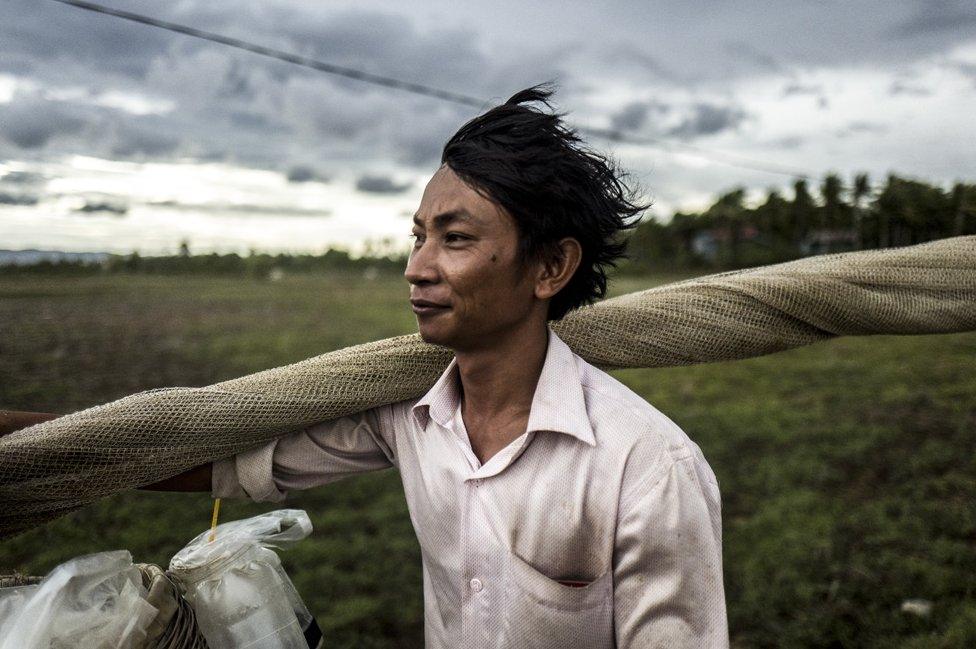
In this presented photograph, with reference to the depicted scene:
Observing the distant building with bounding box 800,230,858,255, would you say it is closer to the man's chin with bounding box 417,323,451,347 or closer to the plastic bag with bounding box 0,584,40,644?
the man's chin with bounding box 417,323,451,347

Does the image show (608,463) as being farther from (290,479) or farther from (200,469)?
(200,469)

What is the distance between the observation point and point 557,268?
1494 mm

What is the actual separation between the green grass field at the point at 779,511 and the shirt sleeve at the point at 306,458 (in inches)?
65.9

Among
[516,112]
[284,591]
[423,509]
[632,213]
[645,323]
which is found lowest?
[284,591]

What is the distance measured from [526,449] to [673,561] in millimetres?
333

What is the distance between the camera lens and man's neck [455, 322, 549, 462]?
144 cm

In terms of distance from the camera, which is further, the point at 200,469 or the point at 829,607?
the point at 829,607

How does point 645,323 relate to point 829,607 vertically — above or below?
above

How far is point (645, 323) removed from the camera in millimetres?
1700

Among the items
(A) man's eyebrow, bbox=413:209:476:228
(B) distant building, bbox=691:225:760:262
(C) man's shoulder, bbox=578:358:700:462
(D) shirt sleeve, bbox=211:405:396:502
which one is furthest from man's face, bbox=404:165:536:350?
(B) distant building, bbox=691:225:760:262

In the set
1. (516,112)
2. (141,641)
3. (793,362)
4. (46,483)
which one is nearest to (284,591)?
(141,641)

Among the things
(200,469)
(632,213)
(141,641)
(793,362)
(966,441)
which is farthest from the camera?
(793,362)

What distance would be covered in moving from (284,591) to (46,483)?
535mm

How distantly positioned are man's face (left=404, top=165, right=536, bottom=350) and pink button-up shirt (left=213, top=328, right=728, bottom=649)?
146 millimetres
